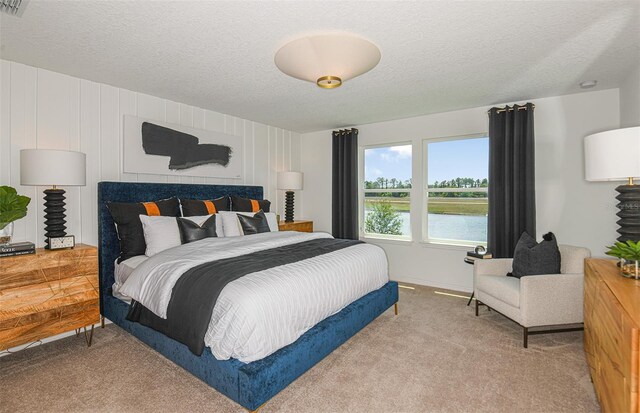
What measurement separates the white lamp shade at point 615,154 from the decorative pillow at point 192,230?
3433 mm

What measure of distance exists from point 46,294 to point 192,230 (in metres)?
1.25

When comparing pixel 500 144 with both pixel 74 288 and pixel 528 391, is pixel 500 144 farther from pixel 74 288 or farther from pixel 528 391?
pixel 74 288

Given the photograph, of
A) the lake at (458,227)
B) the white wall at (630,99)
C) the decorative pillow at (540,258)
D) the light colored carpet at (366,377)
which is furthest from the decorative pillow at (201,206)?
the white wall at (630,99)

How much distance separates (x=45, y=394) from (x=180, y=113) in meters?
3.18

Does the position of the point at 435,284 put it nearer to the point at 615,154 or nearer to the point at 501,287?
the point at 501,287

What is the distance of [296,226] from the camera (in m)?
5.36

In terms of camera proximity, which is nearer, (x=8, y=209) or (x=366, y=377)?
(x=366, y=377)

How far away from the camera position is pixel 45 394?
222cm

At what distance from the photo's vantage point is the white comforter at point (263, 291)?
6.37ft

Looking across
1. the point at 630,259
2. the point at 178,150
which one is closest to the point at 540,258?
the point at 630,259

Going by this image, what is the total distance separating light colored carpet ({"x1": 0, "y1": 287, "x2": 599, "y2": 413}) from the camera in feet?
6.82

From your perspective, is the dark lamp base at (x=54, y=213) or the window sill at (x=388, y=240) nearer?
the dark lamp base at (x=54, y=213)

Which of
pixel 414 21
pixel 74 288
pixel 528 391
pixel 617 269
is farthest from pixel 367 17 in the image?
pixel 74 288

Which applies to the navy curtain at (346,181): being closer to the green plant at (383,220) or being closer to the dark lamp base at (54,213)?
the green plant at (383,220)
